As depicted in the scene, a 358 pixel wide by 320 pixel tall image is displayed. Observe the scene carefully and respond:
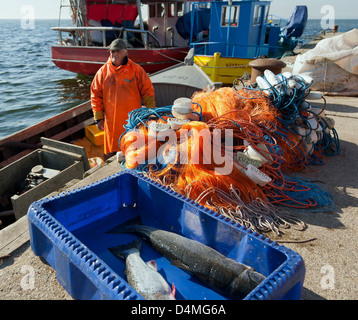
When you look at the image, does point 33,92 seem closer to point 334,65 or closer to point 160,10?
point 160,10

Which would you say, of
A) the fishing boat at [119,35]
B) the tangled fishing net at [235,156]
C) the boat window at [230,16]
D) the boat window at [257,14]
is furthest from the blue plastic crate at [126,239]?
the boat window at [257,14]

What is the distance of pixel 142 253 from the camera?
250 cm

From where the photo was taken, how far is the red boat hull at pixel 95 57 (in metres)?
13.5

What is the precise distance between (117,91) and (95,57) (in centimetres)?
997

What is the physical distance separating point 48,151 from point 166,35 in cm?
1191

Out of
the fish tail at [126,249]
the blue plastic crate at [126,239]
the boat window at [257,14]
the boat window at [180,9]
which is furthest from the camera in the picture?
the boat window at [180,9]

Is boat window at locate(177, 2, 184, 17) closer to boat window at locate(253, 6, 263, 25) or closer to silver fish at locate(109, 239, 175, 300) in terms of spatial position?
boat window at locate(253, 6, 263, 25)

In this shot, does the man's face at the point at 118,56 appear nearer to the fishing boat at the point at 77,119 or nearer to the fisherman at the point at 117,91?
the fisherman at the point at 117,91

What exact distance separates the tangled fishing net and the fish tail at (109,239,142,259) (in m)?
0.75

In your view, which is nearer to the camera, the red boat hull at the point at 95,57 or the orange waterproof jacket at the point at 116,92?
the orange waterproof jacket at the point at 116,92

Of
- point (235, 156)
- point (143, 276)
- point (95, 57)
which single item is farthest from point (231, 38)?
point (143, 276)

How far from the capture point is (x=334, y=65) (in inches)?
289

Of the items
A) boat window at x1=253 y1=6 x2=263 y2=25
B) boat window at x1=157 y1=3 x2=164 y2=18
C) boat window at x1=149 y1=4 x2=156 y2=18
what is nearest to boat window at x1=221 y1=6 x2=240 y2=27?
boat window at x1=253 y1=6 x2=263 y2=25

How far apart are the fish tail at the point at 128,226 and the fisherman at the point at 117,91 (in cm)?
227
